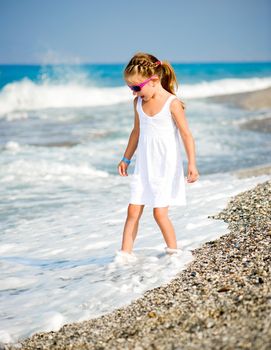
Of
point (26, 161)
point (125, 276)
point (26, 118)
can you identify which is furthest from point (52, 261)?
point (26, 118)

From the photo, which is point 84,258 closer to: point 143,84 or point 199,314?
point 143,84

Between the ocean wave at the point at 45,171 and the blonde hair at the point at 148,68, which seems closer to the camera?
the blonde hair at the point at 148,68

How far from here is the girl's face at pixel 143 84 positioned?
3.90 metres

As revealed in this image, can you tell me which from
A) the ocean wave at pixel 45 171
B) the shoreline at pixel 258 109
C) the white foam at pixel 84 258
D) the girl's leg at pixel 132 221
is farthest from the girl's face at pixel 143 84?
the shoreline at pixel 258 109

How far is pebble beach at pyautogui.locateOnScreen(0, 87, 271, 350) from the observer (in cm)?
255

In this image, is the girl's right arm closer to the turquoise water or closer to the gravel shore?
the gravel shore

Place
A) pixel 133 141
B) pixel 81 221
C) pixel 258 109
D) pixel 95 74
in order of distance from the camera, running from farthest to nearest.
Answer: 1. pixel 95 74
2. pixel 258 109
3. pixel 81 221
4. pixel 133 141

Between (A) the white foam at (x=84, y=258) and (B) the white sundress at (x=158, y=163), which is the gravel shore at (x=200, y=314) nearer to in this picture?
(A) the white foam at (x=84, y=258)

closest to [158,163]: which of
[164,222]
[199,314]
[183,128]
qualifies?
[183,128]

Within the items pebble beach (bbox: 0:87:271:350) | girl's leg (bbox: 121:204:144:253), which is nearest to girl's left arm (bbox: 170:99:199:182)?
girl's leg (bbox: 121:204:144:253)

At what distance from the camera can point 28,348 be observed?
9.78 feet

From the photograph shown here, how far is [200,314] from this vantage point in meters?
2.86

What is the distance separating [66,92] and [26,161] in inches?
860

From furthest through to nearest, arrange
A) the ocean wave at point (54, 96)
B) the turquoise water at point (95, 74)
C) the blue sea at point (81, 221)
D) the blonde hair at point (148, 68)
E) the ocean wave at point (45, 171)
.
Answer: the turquoise water at point (95, 74) < the ocean wave at point (54, 96) < the ocean wave at point (45, 171) < the blonde hair at point (148, 68) < the blue sea at point (81, 221)
